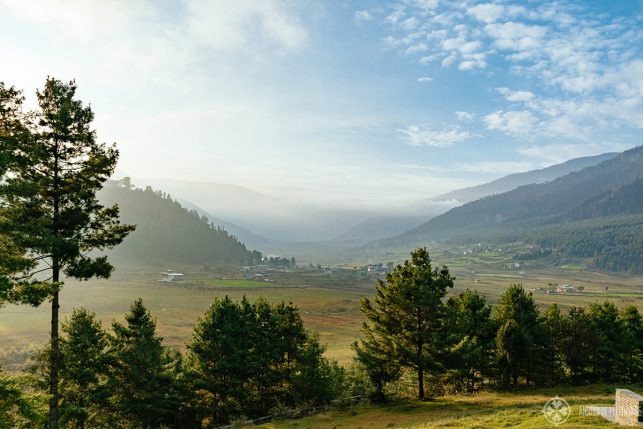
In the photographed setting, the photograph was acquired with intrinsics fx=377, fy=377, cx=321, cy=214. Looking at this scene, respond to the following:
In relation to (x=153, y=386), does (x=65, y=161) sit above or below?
above

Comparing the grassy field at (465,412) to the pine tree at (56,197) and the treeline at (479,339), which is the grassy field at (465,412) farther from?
the pine tree at (56,197)

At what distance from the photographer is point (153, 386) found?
95.6ft

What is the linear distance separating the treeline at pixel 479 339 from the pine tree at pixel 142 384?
1573 cm

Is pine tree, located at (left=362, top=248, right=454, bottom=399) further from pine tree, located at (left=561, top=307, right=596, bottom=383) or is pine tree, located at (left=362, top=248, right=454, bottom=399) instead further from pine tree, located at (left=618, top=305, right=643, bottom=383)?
pine tree, located at (left=618, top=305, right=643, bottom=383)

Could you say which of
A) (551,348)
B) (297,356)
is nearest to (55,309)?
(297,356)

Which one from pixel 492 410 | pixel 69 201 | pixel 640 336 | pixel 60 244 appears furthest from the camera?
pixel 640 336

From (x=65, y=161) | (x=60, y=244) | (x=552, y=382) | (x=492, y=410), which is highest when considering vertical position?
(x=65, y=161)

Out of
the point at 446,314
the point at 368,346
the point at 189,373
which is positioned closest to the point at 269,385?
the point at 189,373

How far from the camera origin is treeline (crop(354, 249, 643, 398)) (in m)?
30.7

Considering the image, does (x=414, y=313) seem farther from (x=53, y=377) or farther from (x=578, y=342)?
(x=53, y=377)

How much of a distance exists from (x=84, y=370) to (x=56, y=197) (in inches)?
614

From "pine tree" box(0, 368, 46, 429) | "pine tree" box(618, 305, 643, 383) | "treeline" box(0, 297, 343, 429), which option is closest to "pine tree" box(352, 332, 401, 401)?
"treeline" box(0, 297, 343, 429)

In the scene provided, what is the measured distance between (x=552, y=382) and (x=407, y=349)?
2081 centimetres

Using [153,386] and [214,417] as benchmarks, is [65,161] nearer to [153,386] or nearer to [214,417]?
[153,386]
